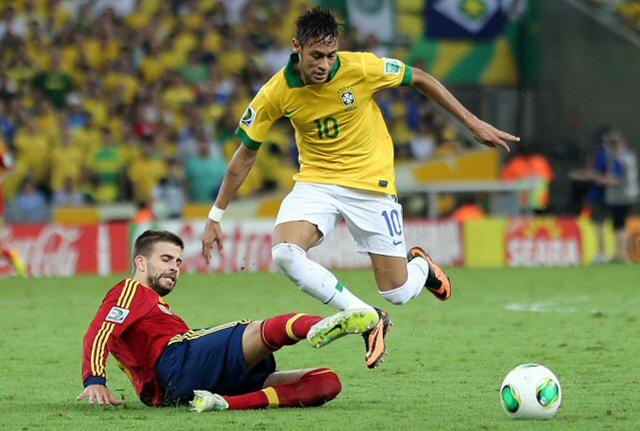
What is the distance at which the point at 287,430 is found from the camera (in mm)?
5855

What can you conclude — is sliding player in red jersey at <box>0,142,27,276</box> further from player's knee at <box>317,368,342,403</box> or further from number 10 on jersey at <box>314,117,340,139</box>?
player's knee at <box>317,368,342,403</box>

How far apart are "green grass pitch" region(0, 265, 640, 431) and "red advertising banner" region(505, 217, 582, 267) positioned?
205 cm

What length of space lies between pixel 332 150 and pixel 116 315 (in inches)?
73.9

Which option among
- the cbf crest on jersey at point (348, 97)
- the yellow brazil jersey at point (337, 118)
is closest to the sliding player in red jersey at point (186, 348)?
the yellow brazil jersey at point (337, 118)

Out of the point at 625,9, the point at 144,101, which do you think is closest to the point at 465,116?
the point at 144,101

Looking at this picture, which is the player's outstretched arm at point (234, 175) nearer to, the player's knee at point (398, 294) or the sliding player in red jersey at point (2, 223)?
the player's knee at point (398, 294)

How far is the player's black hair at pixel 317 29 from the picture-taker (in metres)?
7.15

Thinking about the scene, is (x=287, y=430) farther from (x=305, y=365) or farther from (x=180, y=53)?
(x=180, y=53)

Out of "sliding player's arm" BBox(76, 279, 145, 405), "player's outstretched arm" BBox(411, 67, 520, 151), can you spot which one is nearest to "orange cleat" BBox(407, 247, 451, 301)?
"player's outstretched arm" BBox(411, 67, 520, 151)

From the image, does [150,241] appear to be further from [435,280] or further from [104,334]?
[435,280]

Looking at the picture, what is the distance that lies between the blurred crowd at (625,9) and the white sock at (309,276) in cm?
1812

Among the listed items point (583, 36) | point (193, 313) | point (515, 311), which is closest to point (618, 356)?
point (515, 311)

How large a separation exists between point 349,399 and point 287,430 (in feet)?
3.98

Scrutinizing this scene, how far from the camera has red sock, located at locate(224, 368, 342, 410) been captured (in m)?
6.56
